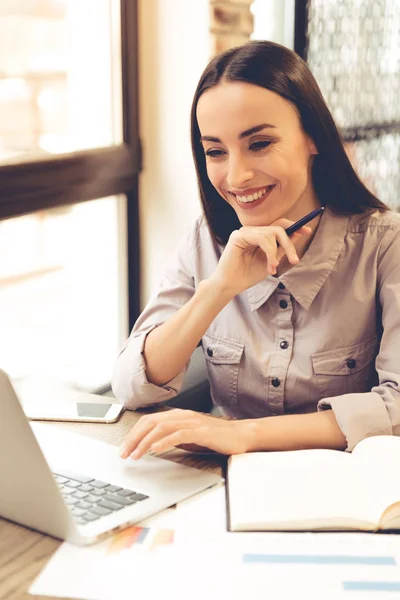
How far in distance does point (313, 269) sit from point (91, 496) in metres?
0.66

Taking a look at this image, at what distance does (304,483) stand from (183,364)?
19.8 inches

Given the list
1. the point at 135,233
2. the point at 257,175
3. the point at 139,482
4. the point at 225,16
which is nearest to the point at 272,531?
the point at 139,482

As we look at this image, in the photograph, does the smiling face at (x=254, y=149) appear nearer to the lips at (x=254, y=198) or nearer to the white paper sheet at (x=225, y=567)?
the lips at (x=254, y=198)

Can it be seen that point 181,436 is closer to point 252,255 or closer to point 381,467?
point 381,467

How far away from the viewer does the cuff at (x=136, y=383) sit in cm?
139

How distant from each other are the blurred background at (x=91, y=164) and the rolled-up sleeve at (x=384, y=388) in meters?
0.76

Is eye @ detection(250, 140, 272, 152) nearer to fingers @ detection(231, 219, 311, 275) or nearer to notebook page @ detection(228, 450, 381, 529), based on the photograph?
fingers @ detection(231, 219, 311, 275)

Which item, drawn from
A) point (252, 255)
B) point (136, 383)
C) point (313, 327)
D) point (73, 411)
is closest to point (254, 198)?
point (252, 255)

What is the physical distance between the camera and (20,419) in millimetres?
867

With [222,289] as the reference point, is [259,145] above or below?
above

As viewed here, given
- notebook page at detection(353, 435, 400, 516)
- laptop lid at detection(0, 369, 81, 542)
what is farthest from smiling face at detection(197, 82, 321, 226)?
laptop lid at detection(0, 369, 81, 542)

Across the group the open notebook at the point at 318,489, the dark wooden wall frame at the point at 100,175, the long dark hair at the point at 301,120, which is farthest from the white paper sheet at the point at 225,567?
the dark wooden wall frame at the point at 100,175

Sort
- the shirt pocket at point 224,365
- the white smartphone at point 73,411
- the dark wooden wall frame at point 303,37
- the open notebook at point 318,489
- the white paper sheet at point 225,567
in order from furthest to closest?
the dark wooden wall frame at point 303,37 < the shirt pocket at point 224,365 < the white smartphone at point 73,411 < the open notebook at point 318,489 < the white paper sheet at point 225,567

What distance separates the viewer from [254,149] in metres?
1.39
